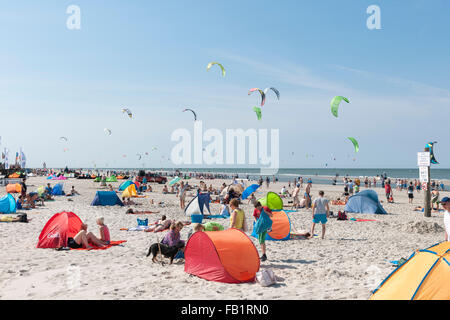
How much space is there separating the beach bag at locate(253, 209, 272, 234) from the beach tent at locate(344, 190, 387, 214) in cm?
1099

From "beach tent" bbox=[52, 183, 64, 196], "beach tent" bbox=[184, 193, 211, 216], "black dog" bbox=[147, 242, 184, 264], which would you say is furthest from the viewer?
"beach tent" bbox=[52, 183, 64, 196]

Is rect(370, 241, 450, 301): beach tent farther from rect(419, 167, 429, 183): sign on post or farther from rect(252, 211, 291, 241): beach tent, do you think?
rect(419, 167, 429, 183): sign on post

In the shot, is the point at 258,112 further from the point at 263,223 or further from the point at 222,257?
the point at 222,257

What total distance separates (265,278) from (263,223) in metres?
2.13

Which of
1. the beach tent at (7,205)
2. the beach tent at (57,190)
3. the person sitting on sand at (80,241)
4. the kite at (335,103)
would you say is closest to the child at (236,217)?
the person sitting on sand at (80,241)

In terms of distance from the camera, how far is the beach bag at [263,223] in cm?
837

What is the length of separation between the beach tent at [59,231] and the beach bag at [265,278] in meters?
5.53

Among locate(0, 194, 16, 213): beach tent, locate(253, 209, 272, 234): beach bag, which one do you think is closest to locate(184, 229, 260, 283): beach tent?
locate(253, 209, 272, 234): beach bag

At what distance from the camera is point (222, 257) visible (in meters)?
6.68

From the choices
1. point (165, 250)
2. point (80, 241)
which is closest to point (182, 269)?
point (165, 250)

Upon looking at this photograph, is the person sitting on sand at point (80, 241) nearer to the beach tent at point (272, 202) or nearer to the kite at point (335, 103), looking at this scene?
the beach tent at point (272, 202)

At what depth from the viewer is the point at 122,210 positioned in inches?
700

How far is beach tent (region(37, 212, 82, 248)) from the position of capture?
9.33 metres
